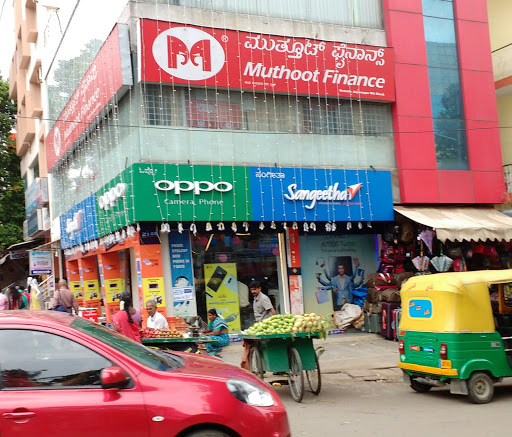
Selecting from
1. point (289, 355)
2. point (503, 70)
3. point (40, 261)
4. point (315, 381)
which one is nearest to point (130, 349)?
point (289, 355)

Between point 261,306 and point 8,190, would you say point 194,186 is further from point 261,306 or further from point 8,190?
point 8,190

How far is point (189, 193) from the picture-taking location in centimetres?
1354

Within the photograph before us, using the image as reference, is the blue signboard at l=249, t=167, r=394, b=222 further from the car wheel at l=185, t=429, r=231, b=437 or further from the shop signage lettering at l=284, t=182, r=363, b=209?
the car wheel at l=185, t=429, r=231, b=437

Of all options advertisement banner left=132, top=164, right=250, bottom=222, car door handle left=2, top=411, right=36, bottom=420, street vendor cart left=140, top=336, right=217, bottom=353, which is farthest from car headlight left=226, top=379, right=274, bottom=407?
advertisement banner left=132, top=164, right=250, bottom=222

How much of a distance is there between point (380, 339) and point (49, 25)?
18611 mm

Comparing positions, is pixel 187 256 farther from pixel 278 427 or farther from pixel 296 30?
pixel 278 427

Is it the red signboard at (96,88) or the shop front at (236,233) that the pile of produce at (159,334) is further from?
the red signboard at (96,88)

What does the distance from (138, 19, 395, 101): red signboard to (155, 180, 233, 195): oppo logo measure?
2351mm

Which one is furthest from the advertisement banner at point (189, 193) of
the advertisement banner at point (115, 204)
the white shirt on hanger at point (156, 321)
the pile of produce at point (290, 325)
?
the pile of produce at point (290, 325)

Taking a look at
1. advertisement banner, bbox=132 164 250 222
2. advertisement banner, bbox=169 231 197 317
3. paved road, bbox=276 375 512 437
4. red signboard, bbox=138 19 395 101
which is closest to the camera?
paved road, bbox=276 375 512 437

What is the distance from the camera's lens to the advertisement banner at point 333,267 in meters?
15.7

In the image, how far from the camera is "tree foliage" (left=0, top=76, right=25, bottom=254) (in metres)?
32.3

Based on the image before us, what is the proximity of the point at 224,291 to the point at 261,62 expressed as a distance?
227 inches

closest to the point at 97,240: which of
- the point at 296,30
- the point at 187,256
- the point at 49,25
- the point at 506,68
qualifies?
the point at 187,256
